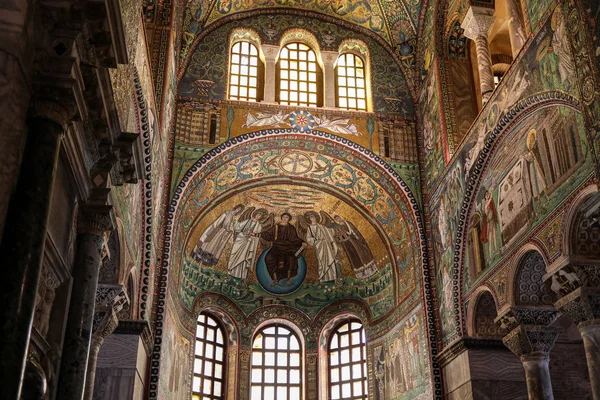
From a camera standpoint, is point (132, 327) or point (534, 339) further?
point (132, 327)

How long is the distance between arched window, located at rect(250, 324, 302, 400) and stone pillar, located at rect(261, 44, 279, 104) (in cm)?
626

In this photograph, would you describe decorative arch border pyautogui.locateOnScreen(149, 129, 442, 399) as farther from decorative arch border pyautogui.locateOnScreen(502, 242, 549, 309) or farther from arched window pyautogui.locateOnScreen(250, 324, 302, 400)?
arched window pyautogui.locateOnScreen(250, 324, 302, 400)

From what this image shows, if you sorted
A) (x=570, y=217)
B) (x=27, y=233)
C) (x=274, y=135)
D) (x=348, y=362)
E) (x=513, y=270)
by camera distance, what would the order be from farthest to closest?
1. (x=348, y=362)
2. (x=274, y=135)
3. (x=513, y=270)
4. (x=570, y=217)
5. (x=27, y=233)

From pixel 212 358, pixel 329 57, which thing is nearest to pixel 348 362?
pixel 212 358

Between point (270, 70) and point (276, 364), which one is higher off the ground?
point (270, 70)

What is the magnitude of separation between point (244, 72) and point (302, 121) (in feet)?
6.75

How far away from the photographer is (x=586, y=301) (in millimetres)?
8914

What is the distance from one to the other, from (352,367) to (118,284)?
9.09 m

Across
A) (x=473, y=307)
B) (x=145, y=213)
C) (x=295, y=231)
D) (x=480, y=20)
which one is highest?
(x=480, y=20)

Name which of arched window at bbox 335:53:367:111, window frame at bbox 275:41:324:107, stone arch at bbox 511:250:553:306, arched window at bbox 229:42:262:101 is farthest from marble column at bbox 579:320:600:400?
arched window at bbox 229:42:262:101

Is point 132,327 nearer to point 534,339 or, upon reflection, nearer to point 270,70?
point 534,339

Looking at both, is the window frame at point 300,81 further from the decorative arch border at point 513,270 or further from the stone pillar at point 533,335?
the stone pillar at point 533,335

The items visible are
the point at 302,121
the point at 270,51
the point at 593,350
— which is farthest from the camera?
the point at 270,51

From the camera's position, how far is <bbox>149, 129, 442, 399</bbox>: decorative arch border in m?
12.6
